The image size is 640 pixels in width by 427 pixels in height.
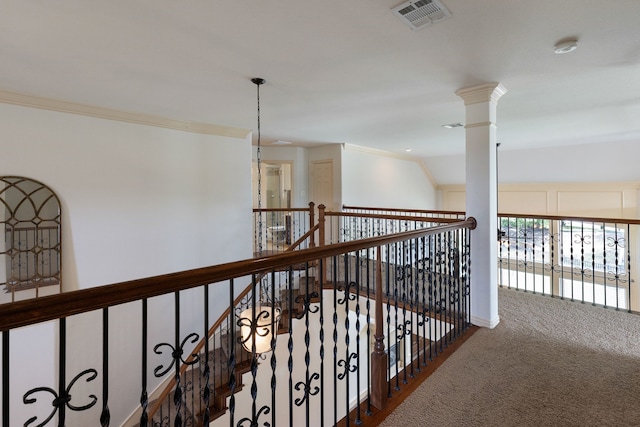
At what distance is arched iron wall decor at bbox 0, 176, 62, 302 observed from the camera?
3.27 meters

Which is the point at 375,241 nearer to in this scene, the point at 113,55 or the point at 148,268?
the point at 113,55

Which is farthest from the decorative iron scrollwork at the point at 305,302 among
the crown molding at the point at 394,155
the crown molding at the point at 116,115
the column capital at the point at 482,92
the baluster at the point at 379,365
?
the crown molding at the point at 394,155

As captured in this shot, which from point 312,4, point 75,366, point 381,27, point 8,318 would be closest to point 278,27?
point 312,4

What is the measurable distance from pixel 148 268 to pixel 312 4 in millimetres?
3784

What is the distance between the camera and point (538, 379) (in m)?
2.18

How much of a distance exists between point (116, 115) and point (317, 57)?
289cm

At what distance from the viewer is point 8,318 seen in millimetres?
821

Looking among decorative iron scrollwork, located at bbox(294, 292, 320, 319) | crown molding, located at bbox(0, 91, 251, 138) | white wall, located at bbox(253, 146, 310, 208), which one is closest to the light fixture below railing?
decorative iron scrollwork, located at bbox(294, 292, 320, 319)

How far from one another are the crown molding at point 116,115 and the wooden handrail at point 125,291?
3.68 meters

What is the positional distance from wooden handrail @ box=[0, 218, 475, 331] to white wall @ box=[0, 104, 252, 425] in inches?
134

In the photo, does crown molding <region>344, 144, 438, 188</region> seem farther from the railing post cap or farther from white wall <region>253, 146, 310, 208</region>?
the railing post cap

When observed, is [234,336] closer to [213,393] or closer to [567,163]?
[213,393]

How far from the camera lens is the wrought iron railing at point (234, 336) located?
1007 millimetres

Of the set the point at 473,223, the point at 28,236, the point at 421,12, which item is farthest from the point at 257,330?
the point at 421,12
